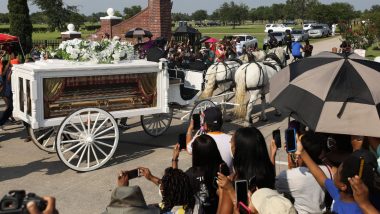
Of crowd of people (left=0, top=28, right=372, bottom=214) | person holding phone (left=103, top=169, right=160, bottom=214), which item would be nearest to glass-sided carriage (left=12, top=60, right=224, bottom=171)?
crowd of people (left=0, top=28, right=372, bottom=214)

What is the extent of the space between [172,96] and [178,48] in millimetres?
10025

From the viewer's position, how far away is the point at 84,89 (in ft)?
24.3

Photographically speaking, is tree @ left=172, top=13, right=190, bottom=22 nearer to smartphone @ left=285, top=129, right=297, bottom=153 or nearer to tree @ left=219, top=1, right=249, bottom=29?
tree @ left=219, top=1, right=249, bottom=29

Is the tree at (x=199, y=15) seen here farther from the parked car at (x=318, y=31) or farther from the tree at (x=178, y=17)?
the parked car at (x=318, y=31)

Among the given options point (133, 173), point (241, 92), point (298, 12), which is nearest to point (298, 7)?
point (298, 12)

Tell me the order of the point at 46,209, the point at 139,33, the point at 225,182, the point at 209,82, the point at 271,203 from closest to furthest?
the point at 46,209, the point at 271,203, the point at 225,182, the point at 209,82, the point at 139,33

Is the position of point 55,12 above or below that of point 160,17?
above

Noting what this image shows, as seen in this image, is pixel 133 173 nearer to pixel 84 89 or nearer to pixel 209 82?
pixel 84 89

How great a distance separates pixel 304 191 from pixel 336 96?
111 cm

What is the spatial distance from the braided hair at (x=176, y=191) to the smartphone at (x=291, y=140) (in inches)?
32.4

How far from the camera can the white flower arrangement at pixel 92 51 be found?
7570 millimetres

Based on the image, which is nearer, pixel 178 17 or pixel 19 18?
pixel 19 18

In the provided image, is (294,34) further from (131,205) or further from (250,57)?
(131,205)

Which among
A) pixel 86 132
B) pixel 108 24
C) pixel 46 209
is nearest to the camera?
pixel 46 209
